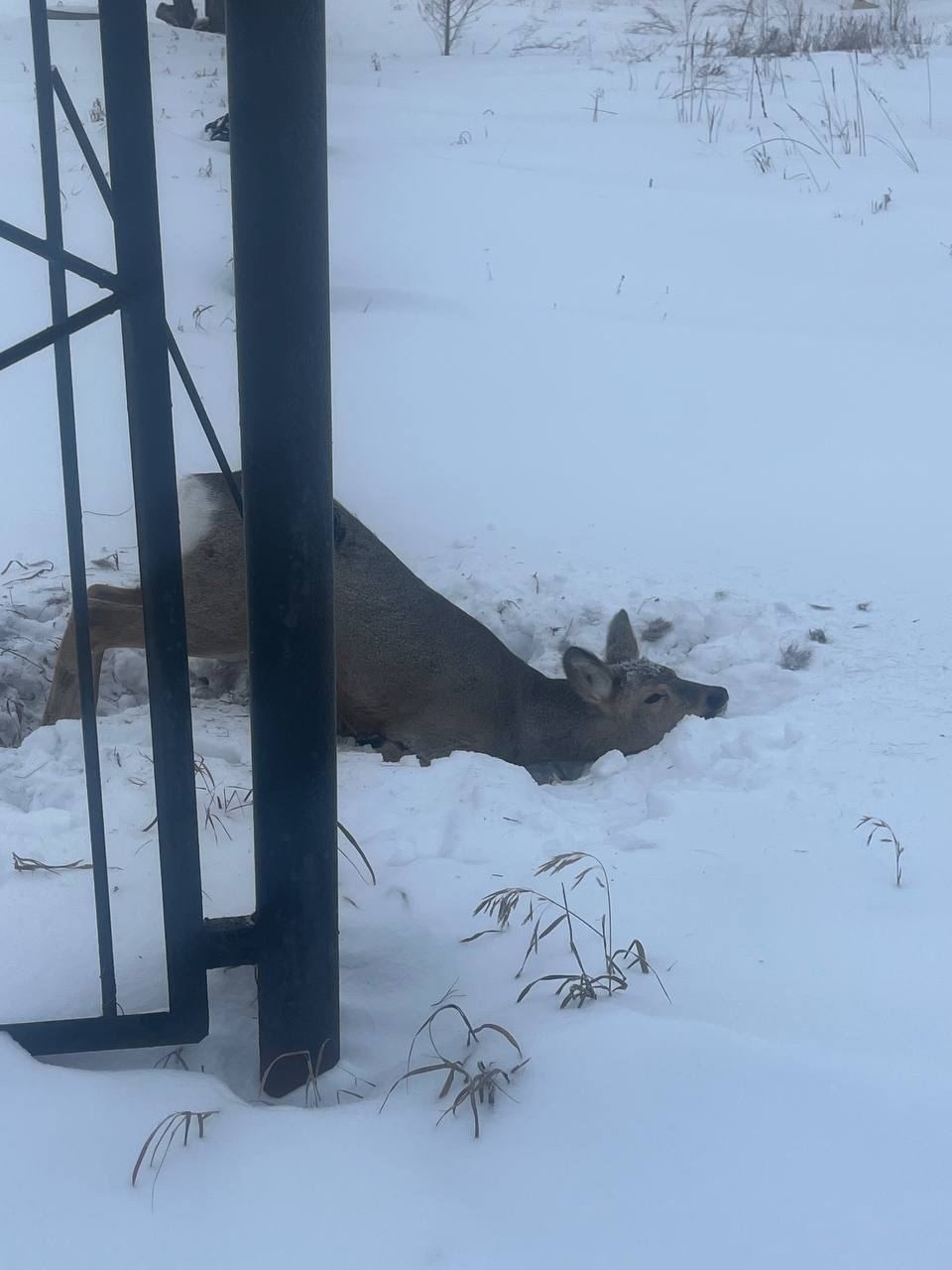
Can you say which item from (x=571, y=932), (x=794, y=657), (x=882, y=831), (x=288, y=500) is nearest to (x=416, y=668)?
(x=794, y=657)

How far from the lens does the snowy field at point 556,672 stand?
184 cm

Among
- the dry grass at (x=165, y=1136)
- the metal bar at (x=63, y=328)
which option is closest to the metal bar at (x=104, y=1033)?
the dry grass at (x=165, y=1136)

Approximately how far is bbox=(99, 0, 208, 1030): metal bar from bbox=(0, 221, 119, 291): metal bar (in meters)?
0.04

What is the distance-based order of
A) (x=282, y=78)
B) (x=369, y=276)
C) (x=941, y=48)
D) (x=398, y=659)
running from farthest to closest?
1. (x=941, y=48)
2. (x=369, y=276)
3. (x=398, y=659)
4. (x=282, y=78)

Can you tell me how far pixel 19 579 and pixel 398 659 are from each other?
1658 mm

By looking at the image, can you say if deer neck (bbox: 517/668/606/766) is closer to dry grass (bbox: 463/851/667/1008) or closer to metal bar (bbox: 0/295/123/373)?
dry grass (bbox: 463/851/667/1008)

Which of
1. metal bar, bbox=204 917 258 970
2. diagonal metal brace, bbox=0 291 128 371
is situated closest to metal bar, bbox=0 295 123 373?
diagonal metal brace, bbox=0 291 128 371

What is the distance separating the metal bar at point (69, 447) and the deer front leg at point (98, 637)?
8.30ft

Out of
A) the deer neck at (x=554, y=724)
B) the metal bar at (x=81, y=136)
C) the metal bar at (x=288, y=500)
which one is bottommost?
the deer neck at (x=554, y=724)

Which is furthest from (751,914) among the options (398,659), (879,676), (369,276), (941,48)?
(941,48)

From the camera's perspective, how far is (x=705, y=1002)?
2.30 metres

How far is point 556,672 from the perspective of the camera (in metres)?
6.04

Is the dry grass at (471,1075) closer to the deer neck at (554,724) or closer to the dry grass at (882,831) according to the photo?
the dry grass at (882,831)

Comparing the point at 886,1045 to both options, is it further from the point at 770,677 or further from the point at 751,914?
the point at 770,677
